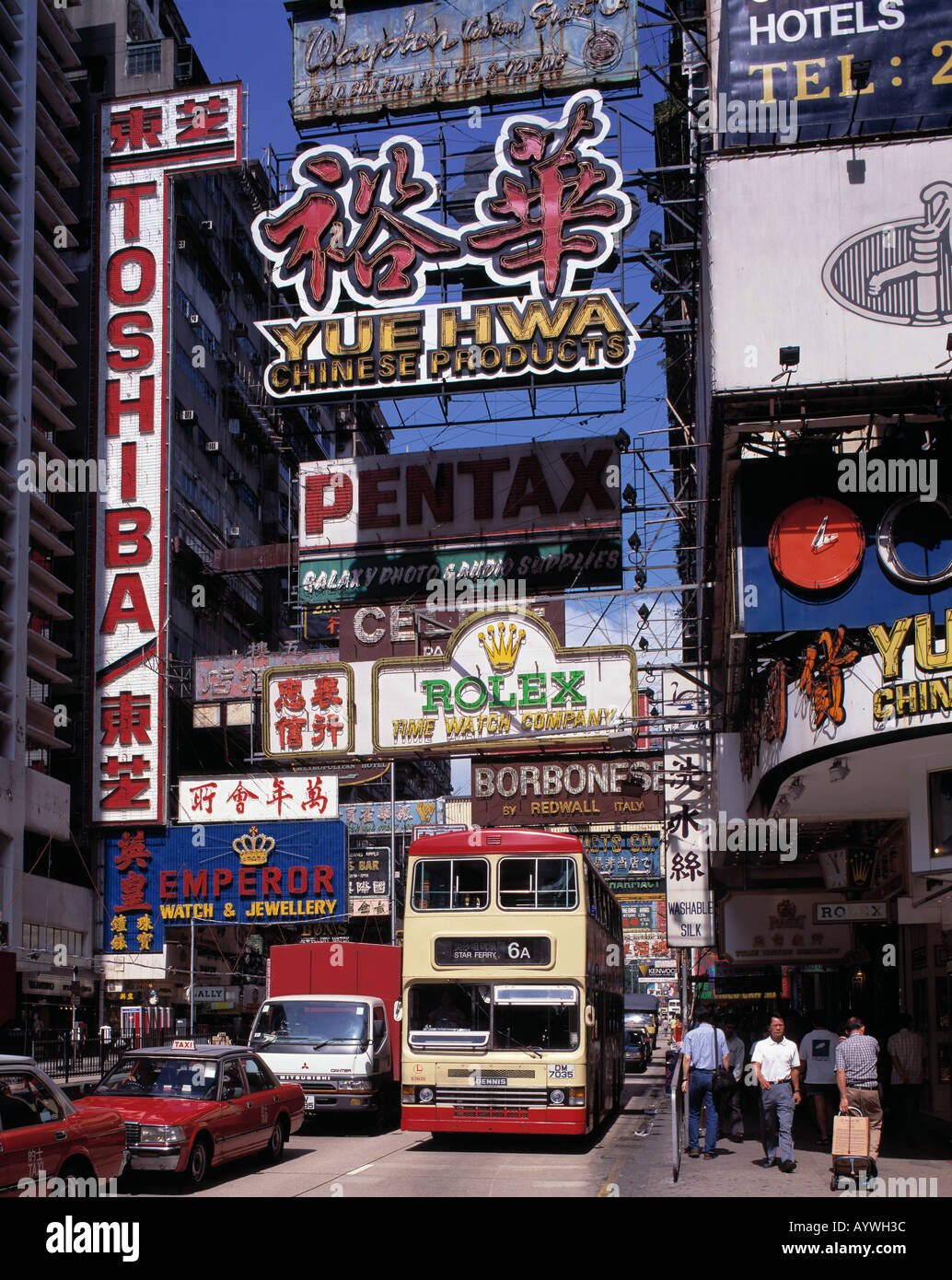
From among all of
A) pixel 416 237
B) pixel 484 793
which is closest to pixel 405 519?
pixel 416 237

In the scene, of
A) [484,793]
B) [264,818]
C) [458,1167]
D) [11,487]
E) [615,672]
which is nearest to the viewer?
[458,1167]

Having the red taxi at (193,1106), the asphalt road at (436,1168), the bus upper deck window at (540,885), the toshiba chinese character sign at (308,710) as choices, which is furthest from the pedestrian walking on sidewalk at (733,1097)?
the toshiba chinese character sign at (308,710)

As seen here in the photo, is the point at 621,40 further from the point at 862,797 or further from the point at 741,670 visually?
the point at 862,797

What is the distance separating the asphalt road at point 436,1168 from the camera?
14977mm

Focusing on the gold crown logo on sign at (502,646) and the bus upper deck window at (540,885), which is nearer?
the bus upper deck window at (540,885)

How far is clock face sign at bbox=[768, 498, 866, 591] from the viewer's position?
84.5 feet

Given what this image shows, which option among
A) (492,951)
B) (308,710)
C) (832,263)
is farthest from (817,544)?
(308,710)

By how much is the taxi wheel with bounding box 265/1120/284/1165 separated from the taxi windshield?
5.40 ft

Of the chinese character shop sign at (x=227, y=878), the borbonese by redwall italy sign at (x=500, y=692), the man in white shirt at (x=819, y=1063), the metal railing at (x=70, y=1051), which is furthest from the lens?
the chinese character shop sign at (x=227, y=878)

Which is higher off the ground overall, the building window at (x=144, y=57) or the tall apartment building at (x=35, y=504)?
the building window at (x=144, y=57)

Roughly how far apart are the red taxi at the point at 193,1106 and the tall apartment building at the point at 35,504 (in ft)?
91.8

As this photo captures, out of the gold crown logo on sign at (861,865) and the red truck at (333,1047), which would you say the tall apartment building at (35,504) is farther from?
the gold crown logo on sign at (861,865)

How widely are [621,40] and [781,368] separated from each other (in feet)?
56.5

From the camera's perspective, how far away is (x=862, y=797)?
20000 millimetres
